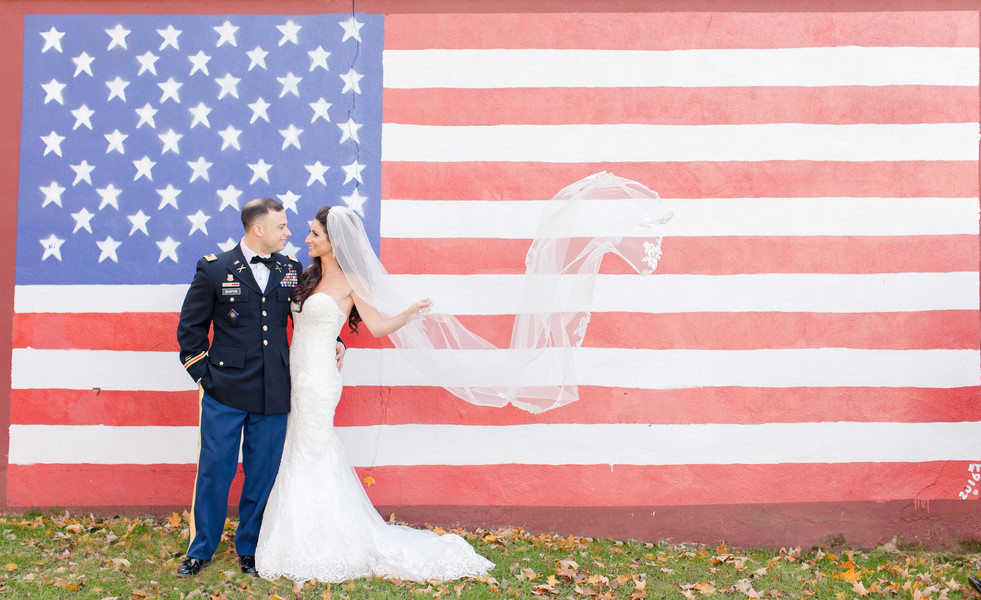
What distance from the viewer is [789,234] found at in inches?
191

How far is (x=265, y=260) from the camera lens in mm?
4086

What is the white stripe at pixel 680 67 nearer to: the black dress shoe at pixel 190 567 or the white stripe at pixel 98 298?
the white stripe at pixel 98 298

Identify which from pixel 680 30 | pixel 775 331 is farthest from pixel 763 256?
pixel 680 30

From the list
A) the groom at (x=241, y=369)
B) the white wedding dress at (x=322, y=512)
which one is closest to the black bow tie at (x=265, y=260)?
the groom at (x=241, y=369)

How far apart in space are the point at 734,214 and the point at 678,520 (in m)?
2.24

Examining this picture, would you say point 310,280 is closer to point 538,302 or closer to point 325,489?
point 325,489

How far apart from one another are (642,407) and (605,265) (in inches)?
41.5

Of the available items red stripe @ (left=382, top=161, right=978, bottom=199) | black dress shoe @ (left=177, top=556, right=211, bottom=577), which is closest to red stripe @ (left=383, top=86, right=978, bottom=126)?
red stripe @ (left=382, top=161, right=978, bottom=199)

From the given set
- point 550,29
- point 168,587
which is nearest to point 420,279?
point 550,29

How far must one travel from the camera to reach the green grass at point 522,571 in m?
3.84

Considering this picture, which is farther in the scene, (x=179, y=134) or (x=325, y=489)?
(x=179, y=134)

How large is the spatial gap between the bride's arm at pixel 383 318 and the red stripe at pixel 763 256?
72 centimetres

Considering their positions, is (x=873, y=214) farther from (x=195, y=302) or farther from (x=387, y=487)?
(x=195, y=302)

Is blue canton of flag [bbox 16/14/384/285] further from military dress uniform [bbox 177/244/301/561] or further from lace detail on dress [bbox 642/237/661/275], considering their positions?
lace detail on dress [bbox 642/237/661/275]
